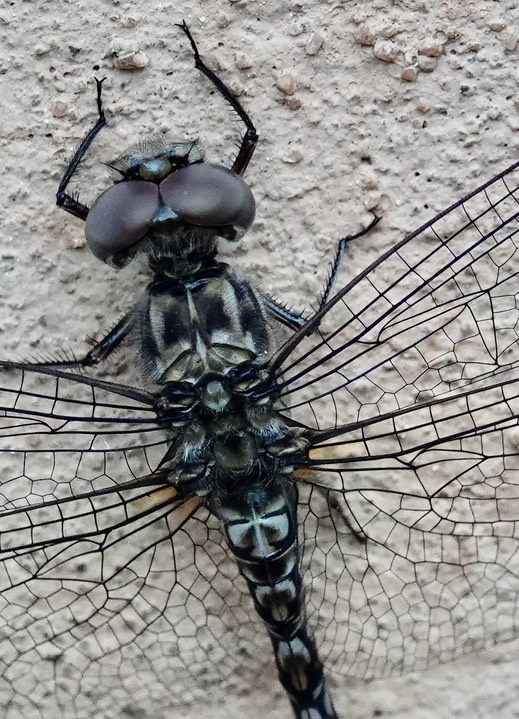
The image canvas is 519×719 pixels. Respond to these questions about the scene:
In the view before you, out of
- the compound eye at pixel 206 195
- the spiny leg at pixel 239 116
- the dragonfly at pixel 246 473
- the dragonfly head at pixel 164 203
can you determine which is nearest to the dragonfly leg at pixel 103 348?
the dragonfly at pixel 246 473

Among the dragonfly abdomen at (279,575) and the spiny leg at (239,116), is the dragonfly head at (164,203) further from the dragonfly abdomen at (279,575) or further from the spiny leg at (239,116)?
the dragonfly abdomen at (279,575)

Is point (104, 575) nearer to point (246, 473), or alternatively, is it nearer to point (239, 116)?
point (246, 473)

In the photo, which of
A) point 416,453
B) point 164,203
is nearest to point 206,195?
point 164,203

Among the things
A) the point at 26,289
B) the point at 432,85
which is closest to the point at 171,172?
the point at 26,289

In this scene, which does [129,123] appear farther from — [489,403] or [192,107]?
[489,403]

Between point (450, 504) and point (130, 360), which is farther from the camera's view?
point (130, 360)

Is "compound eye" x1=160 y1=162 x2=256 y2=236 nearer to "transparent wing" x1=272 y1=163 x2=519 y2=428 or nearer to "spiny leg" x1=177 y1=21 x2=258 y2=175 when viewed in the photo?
"spiny leg" x1=177 y1=21 x2=258 y2=175

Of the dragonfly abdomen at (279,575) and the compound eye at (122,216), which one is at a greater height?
the compound eye at (122,216)
